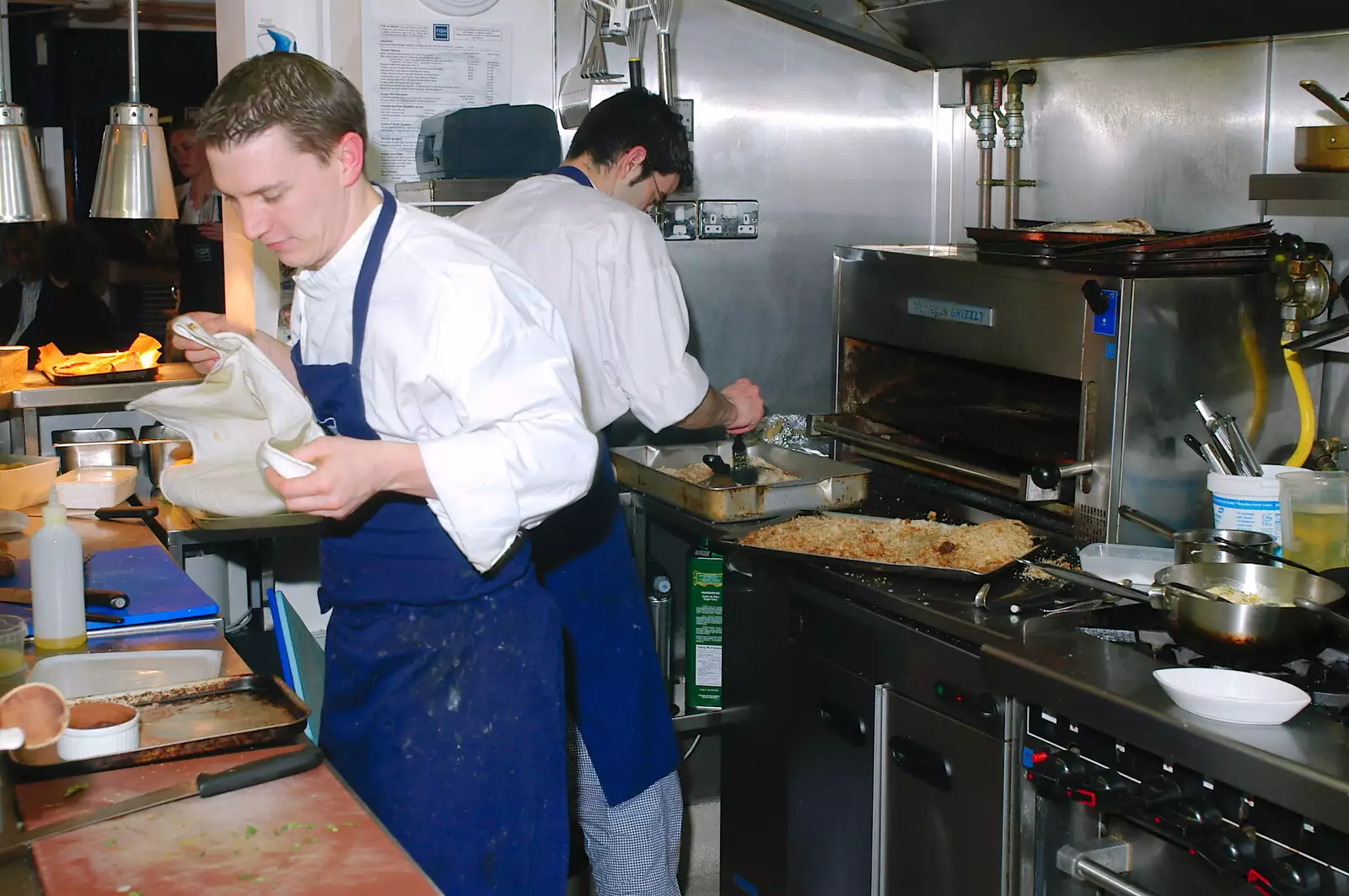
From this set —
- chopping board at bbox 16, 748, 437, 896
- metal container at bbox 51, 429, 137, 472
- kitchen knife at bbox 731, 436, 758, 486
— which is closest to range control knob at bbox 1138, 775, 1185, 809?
chopping board at bbox 16, 748, 437, 896

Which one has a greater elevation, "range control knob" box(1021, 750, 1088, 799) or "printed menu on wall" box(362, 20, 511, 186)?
"printed menu on wall" box(362, 20, 511, 186)

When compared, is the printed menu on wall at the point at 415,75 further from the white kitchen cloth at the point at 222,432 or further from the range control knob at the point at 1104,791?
the range control knob at the point at 1104,791

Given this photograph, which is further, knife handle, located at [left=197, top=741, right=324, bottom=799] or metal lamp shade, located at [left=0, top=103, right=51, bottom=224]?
metal lamp shade, located at [left=0, top=103, right=51, bottom=224]

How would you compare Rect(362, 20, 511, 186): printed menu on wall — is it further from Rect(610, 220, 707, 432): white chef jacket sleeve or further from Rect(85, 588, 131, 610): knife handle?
Rect(85, 588, 131, 610): knife handle

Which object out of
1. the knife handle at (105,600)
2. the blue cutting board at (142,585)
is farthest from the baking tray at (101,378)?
the knife handle at (105,600)

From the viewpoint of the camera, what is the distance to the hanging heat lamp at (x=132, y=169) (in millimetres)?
3045

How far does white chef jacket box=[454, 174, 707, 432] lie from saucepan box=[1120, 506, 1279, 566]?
102cm

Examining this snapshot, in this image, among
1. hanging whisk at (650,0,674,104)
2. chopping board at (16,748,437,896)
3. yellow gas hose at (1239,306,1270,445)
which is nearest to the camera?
chopping board at (16,748,437,896)

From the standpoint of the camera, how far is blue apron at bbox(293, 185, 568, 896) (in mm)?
1794

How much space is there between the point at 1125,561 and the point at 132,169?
233 centimetres

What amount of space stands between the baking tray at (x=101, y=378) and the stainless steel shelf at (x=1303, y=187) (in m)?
3.25

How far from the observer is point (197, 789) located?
4.86ft

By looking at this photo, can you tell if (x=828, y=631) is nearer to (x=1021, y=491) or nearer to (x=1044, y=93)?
(x=1021, y=491)

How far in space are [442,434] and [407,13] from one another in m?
1.99
